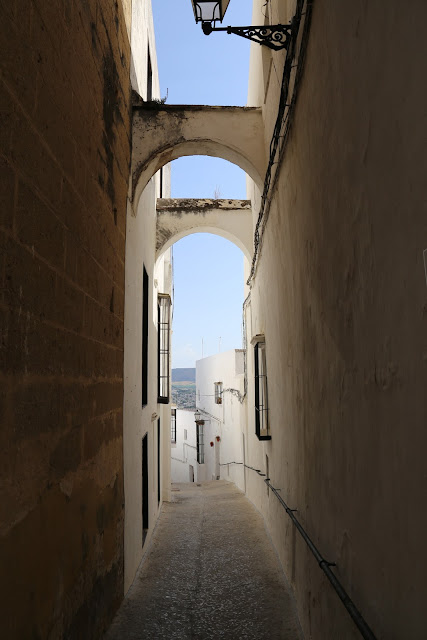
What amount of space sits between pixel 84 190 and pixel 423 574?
2792mm

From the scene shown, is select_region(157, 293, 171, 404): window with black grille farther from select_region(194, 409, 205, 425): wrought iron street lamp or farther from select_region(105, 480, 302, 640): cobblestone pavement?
select_region(194, 409, 205, 425): wrought iron street lamp

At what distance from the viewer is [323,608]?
9.44 feet

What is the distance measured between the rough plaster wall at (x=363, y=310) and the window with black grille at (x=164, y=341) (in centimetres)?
641

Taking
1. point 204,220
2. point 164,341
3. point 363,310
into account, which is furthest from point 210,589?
point 204,220

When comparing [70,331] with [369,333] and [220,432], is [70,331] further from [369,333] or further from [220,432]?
[220,432]

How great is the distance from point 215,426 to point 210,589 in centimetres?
1424

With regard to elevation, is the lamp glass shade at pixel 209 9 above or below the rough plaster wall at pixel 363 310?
above

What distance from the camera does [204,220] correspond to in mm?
9516

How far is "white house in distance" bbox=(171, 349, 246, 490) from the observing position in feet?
44.3

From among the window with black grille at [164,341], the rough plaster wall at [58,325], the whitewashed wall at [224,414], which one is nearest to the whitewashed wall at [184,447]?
the whitewashed wall at [224,414]

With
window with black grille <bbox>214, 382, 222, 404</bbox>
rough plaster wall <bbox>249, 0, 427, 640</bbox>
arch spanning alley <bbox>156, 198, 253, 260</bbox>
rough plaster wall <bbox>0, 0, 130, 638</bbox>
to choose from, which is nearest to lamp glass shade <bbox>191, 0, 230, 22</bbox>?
rough plaster wall <bbox>0, 0, 130, 638</bbox>

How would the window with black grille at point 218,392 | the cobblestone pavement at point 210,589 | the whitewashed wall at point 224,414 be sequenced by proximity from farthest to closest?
the window with black grille at point 218,392, the whitewashed wall at point 224,414, the cobblestone pavement at point 210,589

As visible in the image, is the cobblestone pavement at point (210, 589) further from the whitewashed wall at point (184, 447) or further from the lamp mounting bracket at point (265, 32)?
the whitewashed wall at point (184, 447)

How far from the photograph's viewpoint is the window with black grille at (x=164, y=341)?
988 centimetres
